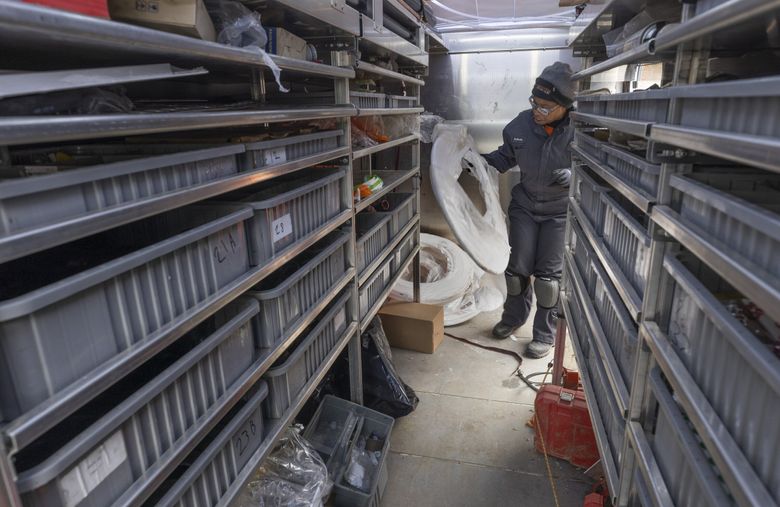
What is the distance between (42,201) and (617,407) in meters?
1.36

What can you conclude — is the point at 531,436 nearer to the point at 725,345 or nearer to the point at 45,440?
the point at 725,345

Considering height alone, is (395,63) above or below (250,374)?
above

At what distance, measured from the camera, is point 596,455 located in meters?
2.19

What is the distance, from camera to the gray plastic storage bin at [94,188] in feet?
2.28

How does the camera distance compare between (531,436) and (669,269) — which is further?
(531,436)

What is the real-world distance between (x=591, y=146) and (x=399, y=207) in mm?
1194

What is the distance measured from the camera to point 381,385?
2.51 meters

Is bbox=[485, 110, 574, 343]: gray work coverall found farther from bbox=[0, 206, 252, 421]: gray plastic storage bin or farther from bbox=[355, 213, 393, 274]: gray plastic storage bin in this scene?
bbox=[0, 206, 252, 421]: gray plastic storage bin

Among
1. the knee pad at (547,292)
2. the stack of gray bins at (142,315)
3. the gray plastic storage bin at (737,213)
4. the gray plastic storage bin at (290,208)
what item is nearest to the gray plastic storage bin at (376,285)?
the gray plastic storage bin at (290,208)

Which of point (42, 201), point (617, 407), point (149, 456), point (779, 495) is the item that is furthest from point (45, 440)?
point (617, 407)

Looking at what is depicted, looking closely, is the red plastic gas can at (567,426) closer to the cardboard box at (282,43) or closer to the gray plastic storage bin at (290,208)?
the gray plastic storage bin at (290,208)

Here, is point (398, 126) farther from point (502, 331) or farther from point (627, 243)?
point (627, 243)

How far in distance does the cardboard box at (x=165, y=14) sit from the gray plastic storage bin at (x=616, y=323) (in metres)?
1.23

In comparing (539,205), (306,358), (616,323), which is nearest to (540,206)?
(539,205)
